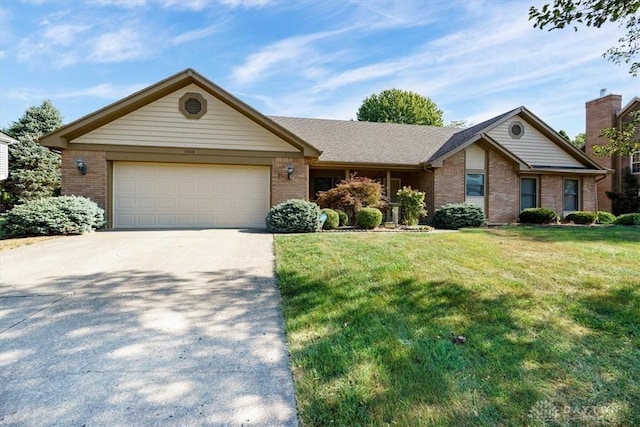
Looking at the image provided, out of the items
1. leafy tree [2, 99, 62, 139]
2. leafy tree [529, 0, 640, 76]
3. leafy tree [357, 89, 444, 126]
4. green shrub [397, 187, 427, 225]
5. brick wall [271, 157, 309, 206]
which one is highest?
leafy tree [357, 89, 444, 126]

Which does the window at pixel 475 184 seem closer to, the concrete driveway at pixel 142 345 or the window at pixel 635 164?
the concrete driveway at pixel 142 345

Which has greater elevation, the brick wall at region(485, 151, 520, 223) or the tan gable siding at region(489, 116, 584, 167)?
the tan gable siding at region(489, 116, 584, 167)

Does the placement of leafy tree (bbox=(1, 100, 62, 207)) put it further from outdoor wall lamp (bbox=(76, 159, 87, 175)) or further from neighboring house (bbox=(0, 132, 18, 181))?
outdoor wall lamp (bbox=(76, 159, 87, 175))

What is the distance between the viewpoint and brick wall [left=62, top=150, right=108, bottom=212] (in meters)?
11.5

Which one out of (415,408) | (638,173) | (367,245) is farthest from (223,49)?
(638,173)

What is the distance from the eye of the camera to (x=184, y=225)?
12.3 meters

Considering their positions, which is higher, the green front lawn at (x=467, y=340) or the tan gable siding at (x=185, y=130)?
the tan gable siding at (x=185, y=130)

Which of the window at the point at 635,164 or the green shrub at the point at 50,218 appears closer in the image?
the green shrub at the point at 50,218

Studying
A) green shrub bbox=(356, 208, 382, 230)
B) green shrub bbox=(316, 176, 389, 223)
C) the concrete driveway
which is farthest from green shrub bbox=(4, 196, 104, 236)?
green shrub bbox=(356, 208, 382, 230)

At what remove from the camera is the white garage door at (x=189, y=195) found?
12.0m

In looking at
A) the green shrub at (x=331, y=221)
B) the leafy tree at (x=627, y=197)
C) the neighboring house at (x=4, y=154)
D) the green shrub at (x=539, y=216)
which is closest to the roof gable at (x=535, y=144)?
the green shrub at (x=539, y=216)

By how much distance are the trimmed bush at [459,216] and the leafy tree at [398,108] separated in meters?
22.5

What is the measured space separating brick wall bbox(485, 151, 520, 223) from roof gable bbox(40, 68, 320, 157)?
8.25 metres

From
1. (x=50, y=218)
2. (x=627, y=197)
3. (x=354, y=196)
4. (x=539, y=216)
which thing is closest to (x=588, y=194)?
(x=539, y=216)
